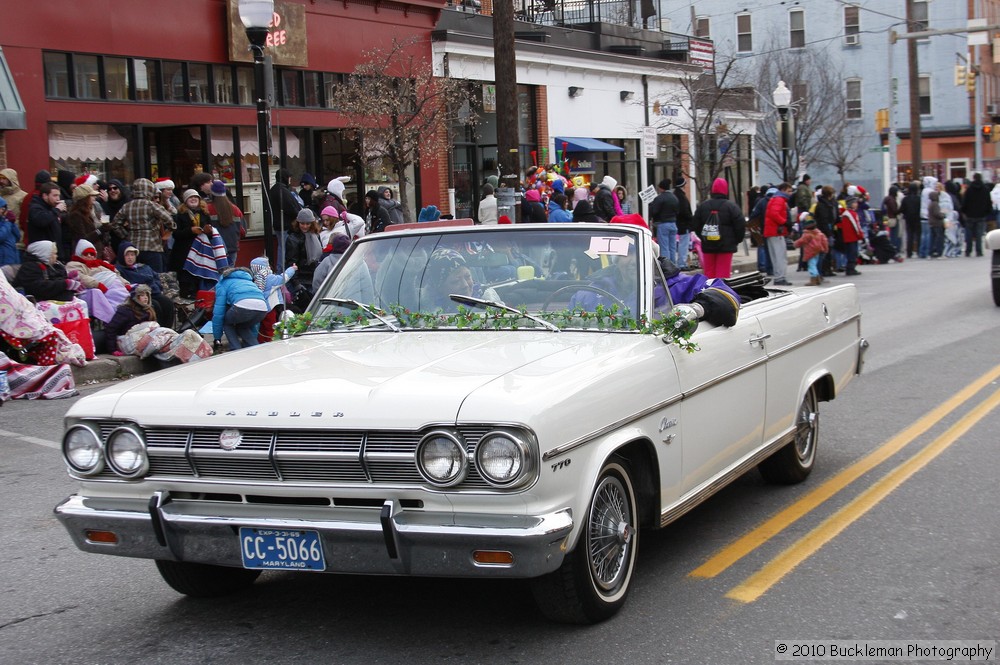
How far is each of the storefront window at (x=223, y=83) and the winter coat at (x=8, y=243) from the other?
284 inches

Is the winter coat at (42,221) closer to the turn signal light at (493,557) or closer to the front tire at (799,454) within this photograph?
the front tire at (799,454)

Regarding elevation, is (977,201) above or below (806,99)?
below

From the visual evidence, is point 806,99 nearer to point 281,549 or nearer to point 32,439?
point 32,439

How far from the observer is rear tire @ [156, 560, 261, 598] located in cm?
510

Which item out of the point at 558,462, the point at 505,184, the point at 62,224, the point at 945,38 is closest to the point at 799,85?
the point at 945,38

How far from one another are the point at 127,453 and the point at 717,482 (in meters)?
2.75

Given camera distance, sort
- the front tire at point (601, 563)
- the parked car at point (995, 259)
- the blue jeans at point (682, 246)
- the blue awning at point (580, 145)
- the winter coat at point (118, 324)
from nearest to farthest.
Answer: the front tire at point (601, 563), the winter coat at point (118, 324), the parked car at point (995, 259), the blue jeans at point (682, 246), the blue awning at point (580, 145)

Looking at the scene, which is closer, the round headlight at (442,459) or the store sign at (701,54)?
the round headlight at (442,459)

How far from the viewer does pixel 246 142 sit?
21094mm

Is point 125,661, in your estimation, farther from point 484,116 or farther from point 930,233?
point 930,233

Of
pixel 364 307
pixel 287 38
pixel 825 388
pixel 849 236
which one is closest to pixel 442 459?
pixel 364 307

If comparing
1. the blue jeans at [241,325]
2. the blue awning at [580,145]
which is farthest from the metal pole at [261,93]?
the blue awning at [580,145]

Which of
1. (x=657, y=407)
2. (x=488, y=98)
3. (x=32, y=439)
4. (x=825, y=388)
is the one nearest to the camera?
(x=657, y=407)

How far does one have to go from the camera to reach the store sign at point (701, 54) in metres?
36.5
